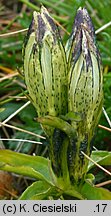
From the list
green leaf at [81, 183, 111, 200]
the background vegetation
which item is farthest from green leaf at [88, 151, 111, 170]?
the background vegetation

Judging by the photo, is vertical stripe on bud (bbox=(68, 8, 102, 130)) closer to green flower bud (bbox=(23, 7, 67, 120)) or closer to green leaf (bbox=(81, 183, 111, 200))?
green flower bud (bbox=(23, 7, 67, 120))

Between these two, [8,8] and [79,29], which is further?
[8,8]

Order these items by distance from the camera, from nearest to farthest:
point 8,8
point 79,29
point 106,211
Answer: point 79,29 < point 106,211 < point 8,8

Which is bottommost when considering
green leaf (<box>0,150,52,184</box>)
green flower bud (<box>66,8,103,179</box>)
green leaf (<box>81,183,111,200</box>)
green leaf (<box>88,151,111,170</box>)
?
green leaf (<box>81,183,111,200</box>)

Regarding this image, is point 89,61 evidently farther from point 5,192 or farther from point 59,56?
point 5,192

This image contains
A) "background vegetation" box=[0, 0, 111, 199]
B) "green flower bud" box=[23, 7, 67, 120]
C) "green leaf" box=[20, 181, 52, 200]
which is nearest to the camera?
"green flower bud" box=[23, 7, 67, 120]

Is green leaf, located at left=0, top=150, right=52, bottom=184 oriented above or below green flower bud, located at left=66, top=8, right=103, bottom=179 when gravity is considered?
below

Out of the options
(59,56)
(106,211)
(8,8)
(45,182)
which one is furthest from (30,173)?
(8,8)
